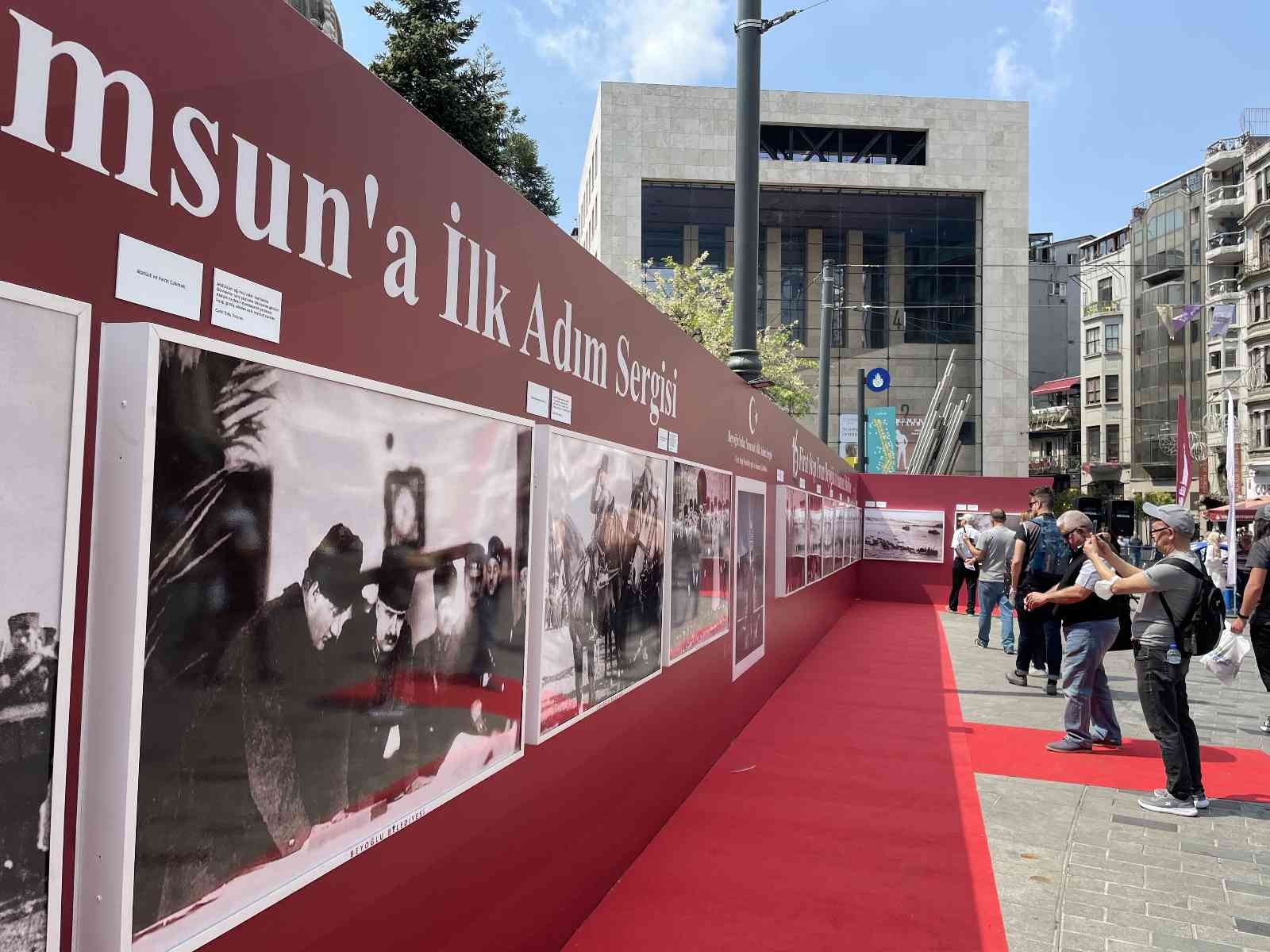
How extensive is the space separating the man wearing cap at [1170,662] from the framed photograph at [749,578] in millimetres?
2416

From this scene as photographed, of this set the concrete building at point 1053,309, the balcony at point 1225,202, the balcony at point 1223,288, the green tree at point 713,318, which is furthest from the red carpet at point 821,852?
the concrete building at point 1053,309

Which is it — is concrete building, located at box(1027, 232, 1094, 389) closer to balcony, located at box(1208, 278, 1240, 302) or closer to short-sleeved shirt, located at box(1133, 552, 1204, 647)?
balcony, located at box(1208, 278, 1240, 302)

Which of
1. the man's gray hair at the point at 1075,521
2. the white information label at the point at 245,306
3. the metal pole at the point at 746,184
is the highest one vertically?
the metal pole at the point at 746,184

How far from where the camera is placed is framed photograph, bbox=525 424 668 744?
301cm

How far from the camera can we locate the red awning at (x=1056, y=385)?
64938mm

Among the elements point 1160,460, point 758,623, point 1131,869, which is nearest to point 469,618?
point 1131,869

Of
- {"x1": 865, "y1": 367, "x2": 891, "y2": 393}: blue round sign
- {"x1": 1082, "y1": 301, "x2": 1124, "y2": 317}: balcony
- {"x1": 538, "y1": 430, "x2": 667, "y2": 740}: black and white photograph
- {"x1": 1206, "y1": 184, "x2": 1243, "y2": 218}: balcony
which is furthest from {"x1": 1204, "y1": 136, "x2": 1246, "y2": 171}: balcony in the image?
{"x1": 538, "y1": 430, "x2": 667, "y2": 740}: black and white photograph

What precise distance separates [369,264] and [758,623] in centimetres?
581

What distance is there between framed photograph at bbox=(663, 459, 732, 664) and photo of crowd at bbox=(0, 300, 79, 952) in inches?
135

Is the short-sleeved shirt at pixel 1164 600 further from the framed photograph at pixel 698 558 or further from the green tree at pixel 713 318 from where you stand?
the green tree at pixel 713 318

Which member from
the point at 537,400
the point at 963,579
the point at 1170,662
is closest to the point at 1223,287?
the point at 963,579

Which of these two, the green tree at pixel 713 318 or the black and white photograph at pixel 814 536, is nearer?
the black and white photograph at pixel 814 536

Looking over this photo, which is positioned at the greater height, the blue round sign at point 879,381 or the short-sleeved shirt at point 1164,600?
the blue round sign at point 879,381

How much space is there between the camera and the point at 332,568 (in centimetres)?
190
